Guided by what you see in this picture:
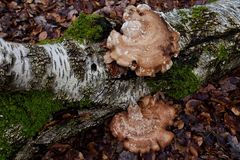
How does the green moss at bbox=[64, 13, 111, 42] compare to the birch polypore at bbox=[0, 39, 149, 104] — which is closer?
the birch polypore at bbox=[0, 39, 149, 104]

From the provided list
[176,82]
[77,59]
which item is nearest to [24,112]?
[77,59]

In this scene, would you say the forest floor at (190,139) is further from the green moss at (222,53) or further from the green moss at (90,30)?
the green moss at (90,30)

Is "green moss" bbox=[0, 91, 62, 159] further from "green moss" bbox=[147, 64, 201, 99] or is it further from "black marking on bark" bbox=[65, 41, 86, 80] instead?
"green moss" bbox=[147, 64, 201, 99]

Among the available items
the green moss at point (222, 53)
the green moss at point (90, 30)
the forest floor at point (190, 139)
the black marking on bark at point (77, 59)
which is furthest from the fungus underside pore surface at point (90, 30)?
the green moss at point (222, 53)

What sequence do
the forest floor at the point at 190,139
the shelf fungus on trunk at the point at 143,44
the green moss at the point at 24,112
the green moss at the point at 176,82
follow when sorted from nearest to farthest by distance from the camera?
the green moss at the point at 24,112 < the shelf fungus on trunk at the point at 143,44 < the green moss at the point at 176,82 < the forest floor at the point at 190,139

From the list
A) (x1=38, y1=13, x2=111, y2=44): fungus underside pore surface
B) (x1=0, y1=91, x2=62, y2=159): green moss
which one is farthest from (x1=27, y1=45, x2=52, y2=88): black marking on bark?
(x1=38, y1=13, x2=111, y2=44): fungus underside pore surface

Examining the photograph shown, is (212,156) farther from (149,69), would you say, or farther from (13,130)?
(13,130)

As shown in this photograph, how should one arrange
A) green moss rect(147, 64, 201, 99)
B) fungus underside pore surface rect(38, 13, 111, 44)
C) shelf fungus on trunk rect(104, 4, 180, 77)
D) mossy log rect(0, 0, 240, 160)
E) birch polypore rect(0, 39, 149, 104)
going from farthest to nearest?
green moss rect(147, 64, 201, 99) < fungus underside pore surface rect(38, 13, 111, 44) < shelf fungus on trunk rect(104, 4, 180, 77) < mossy log rect(0, 0, 240, 160) < birch polypore rect(0, 39, 149, 104)
